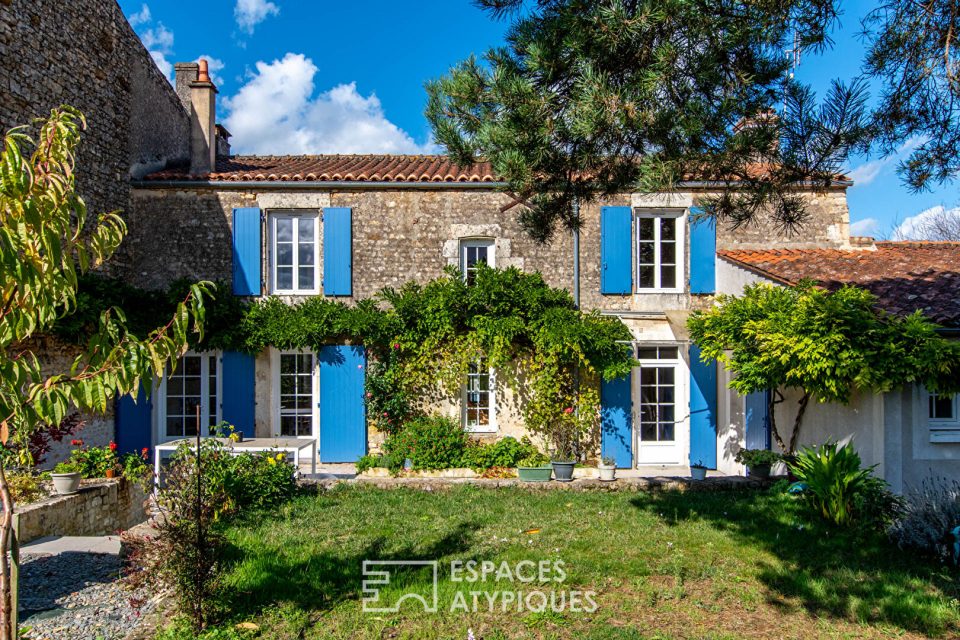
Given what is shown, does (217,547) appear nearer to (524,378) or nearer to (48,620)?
(48,620)

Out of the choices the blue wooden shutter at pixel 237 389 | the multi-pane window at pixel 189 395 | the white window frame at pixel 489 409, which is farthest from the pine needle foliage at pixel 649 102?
the multi-pane window at pixel 189 395

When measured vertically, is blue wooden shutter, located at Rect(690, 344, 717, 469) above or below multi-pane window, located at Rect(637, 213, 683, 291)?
below

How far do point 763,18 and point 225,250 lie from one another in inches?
366

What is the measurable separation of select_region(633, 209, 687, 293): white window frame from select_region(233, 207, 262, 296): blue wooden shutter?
6820 millimetres

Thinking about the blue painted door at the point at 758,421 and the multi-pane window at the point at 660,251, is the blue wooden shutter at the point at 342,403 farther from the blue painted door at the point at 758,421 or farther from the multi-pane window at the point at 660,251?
the blue painted door at the point at 758,421

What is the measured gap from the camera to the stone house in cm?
1072

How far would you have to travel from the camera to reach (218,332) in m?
10.3

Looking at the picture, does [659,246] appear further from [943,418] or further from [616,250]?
[943,418]

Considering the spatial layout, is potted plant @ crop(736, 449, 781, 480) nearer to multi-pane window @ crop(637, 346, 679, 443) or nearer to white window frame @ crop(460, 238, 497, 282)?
multi-pane window @ crop(637, 346, 679, 443)

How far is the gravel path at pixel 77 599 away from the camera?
4.38 metres

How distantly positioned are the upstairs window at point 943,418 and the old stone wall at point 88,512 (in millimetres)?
9654

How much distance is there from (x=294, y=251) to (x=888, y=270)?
980 cm

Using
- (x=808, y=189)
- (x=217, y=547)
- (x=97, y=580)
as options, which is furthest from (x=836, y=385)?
(x=97, y=580)

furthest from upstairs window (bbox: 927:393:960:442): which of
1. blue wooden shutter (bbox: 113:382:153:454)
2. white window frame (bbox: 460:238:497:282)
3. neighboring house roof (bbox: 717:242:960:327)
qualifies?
blue wooden shutter (bbox: 113:382:153:454)
